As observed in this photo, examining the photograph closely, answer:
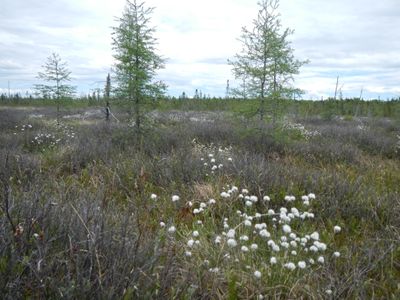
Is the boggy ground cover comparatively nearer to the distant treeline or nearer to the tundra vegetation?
the tundra vegetation

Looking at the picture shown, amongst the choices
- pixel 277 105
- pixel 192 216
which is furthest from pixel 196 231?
pixel 277 105

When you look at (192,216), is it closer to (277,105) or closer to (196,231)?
(196,231)

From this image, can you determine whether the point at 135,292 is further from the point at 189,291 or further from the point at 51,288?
the point at 51,288

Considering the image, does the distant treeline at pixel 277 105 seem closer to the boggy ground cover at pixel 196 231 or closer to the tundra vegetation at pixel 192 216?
the tundra vegetation at pixel 192 216

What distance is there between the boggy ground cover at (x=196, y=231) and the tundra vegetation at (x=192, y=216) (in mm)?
18

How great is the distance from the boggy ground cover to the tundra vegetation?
2cm

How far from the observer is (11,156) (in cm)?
650

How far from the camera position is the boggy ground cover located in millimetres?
2297

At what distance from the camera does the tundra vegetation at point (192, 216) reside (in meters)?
2.36

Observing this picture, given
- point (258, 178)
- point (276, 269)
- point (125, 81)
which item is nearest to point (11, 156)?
point (125, 81)

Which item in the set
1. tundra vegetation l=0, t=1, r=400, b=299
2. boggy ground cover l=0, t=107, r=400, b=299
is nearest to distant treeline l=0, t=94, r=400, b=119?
tundra vegetation l=0, t=1, r=400, b=299

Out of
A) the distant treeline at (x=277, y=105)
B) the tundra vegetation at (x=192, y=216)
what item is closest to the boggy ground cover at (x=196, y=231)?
the tundra vegetation at (x=192, y=216)

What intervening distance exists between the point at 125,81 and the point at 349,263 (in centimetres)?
804

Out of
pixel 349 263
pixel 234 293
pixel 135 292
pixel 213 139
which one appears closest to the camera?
pixel 135 292
